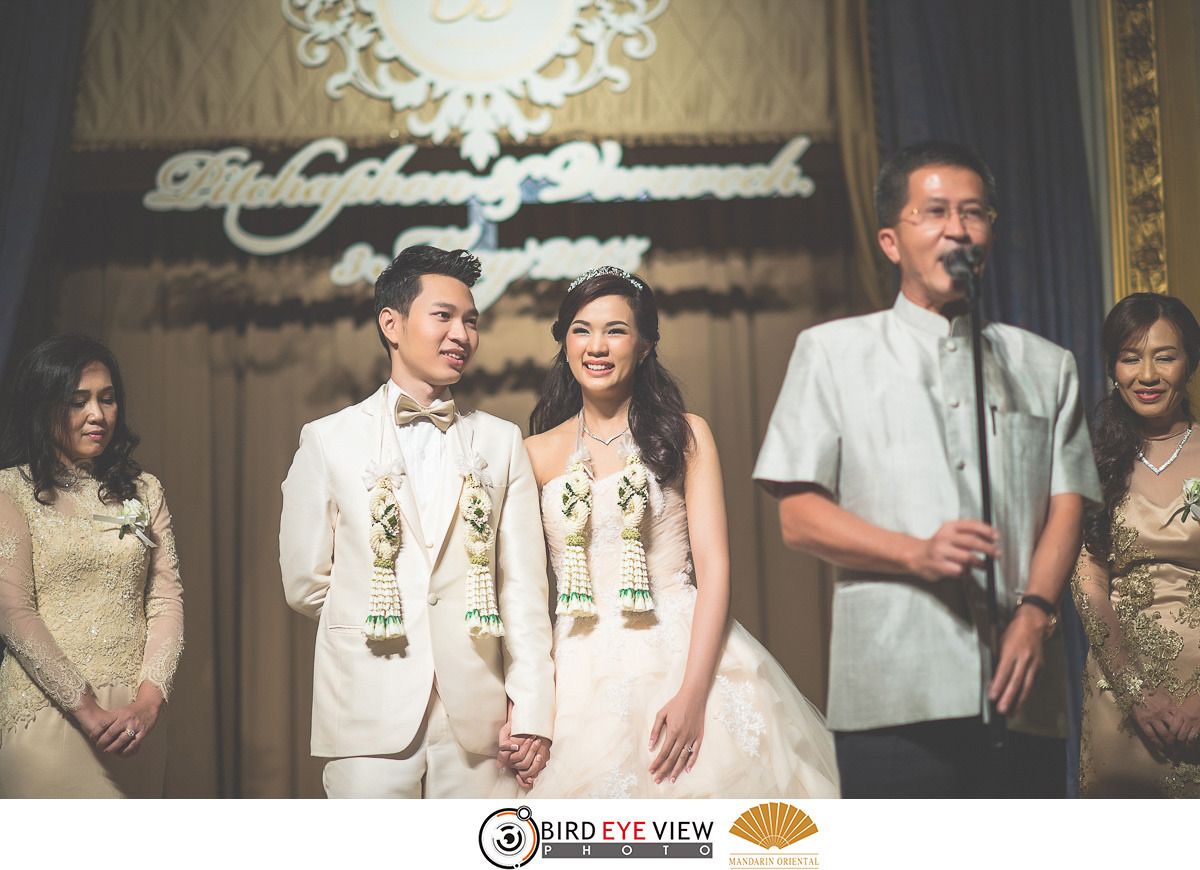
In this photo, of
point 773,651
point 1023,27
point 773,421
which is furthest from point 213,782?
point 1023,27

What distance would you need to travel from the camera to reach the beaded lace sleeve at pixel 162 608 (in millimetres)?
3143

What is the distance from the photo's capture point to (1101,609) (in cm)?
314

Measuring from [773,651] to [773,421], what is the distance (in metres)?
0.98

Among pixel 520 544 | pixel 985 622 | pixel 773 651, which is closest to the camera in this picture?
pixel 985 622

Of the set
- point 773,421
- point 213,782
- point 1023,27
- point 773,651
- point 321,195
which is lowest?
point 213,782

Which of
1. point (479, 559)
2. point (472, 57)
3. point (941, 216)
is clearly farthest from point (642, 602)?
point (472, 57)

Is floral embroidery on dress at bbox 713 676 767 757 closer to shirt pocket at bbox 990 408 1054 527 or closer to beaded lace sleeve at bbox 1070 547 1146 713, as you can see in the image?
shirt pocket at bbox 990 408 1054 527

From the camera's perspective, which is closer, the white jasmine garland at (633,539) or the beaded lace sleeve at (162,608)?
the white jasmine garland at (633,539)

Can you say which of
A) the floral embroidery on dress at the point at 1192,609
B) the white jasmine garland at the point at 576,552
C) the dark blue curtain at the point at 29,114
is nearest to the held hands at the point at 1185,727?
the floral embroidery on dress at the point at 1192,609

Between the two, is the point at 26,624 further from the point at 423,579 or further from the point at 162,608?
the point at 423,579

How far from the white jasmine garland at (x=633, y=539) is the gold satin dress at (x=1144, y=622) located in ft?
3.46

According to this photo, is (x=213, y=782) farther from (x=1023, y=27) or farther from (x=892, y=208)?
(x=1023, y=27)

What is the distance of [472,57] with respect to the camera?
146 inches

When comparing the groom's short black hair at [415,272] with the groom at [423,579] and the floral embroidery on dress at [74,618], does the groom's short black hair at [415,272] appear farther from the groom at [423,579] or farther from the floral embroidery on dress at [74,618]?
the floral embroidery on dress at [74,618]
